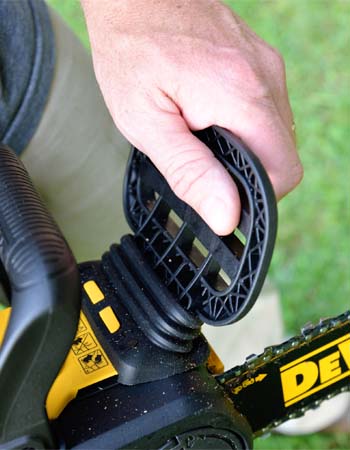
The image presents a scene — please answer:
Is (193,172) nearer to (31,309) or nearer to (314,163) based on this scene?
(31,309)

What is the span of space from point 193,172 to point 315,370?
47 cm

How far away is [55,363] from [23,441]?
143 millimetres

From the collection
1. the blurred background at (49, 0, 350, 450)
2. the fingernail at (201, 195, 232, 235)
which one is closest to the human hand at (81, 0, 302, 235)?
the fingernail at (201, 195, 232, 235)

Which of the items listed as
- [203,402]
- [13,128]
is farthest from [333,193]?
[203,402]

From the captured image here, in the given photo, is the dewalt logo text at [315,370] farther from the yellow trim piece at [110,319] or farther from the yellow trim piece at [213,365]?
the yellow trim piece at [110,319]

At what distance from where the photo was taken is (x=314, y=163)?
9.93 feet

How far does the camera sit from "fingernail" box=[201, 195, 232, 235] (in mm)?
1013

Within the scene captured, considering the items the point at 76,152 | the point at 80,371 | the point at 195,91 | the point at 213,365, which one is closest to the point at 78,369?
the point at 80,371

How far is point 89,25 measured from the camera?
1.29 metres

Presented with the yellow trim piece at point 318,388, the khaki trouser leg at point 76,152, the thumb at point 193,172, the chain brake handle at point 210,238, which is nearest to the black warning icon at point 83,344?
the chain brake handle at point 210,238

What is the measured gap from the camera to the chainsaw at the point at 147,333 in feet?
2.91

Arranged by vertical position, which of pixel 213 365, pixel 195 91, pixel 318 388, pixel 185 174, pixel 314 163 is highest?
pixel 195 91

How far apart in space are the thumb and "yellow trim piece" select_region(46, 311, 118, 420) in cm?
28

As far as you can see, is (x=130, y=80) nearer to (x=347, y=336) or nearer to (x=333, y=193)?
(x=347, y=336)
